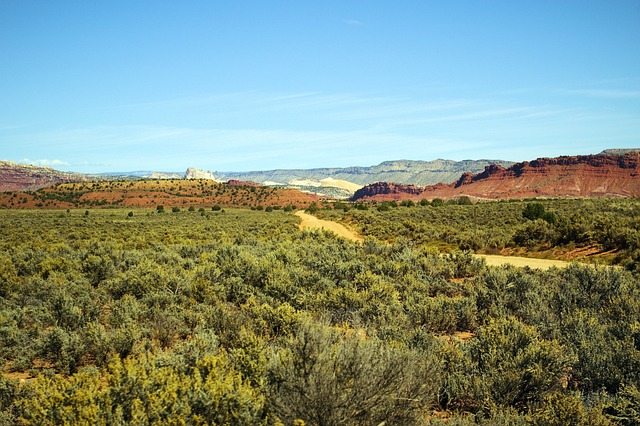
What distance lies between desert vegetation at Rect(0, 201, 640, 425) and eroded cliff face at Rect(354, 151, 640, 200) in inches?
5828

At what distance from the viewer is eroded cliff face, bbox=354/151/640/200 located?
452ft

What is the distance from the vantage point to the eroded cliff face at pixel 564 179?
137875 mm

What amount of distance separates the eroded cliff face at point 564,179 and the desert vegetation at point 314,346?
148020mm

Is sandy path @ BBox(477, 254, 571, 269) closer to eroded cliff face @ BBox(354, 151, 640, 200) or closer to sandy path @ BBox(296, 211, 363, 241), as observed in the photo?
sandy path @ BBox(296, 211, 363, 241)

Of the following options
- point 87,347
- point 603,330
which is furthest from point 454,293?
point 87,347

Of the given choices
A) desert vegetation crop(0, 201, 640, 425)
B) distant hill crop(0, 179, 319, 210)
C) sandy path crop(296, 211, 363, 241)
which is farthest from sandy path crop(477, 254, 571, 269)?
distant hill crop(0, 179, 319, 210)

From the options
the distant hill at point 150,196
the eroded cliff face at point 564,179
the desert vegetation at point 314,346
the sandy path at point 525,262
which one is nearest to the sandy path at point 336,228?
the sandy path at point 525,262

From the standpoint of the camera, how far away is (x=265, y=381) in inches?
199

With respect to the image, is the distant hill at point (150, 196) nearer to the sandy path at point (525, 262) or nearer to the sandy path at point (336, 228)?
the sandy path at point (336, 228)

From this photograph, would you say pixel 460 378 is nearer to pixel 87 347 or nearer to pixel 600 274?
pixel 87 347

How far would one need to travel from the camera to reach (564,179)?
488 ft

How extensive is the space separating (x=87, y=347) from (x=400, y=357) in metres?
6.13

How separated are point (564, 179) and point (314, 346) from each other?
172838 millimetres

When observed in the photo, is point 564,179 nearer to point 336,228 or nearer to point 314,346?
point 336,228
